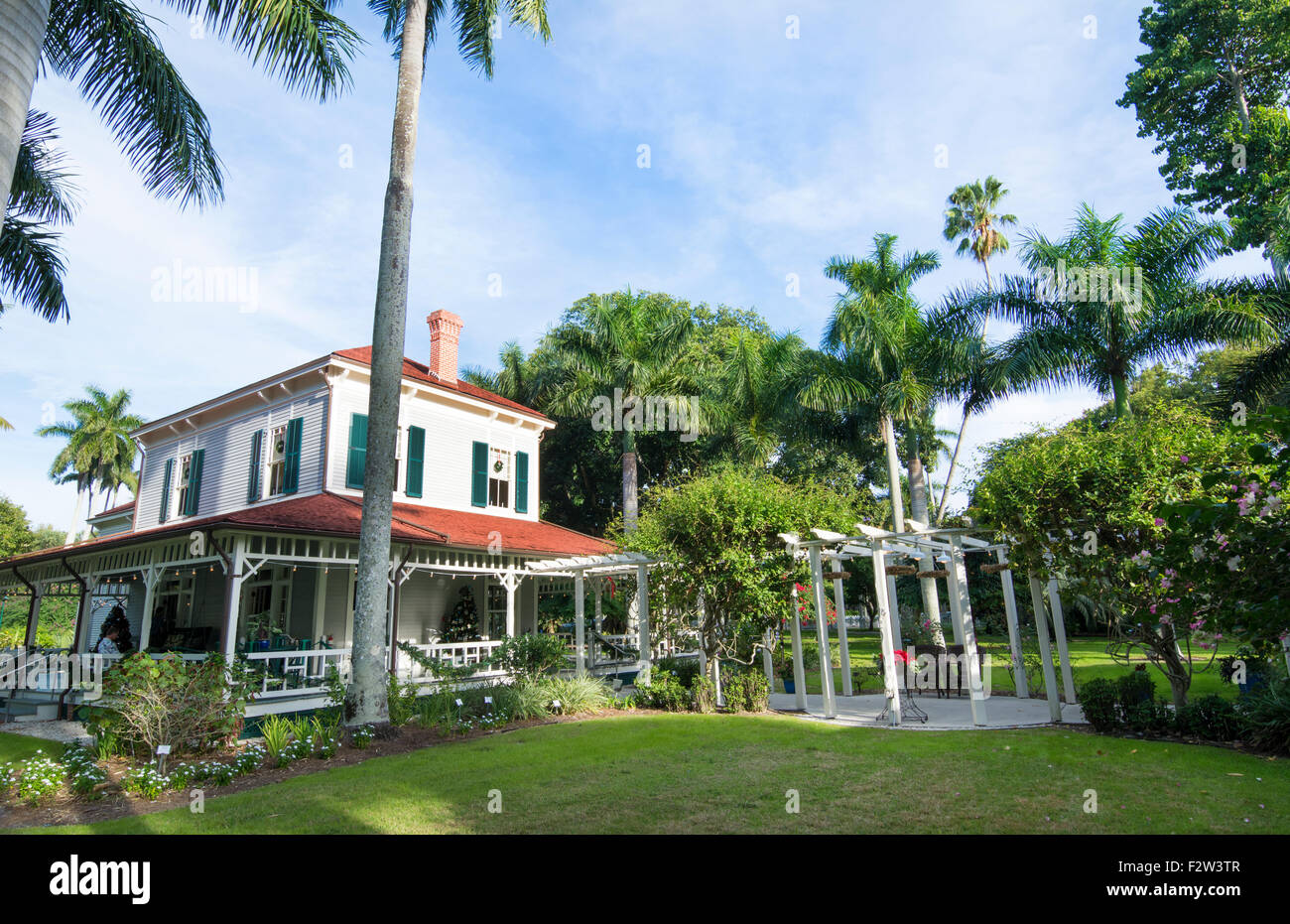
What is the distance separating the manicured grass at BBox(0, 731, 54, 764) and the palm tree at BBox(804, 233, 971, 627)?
1939cm

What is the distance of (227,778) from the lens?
8.24 metres

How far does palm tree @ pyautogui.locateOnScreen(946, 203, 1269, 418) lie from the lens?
1684cm

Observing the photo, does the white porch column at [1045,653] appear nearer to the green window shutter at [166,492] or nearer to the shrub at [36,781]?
the shrub at [36,781]

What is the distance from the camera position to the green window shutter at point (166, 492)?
21141 millimetres

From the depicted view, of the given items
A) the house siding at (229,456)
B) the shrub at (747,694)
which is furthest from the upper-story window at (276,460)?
the shrub at (747,694)

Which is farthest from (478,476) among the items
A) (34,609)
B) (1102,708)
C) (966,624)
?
(1102,708)

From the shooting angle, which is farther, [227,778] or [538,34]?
[538,34]

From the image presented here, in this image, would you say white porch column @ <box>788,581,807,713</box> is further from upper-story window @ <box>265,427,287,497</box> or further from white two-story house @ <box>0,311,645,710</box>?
upper-story window @ <box>265,427,287,497</box>

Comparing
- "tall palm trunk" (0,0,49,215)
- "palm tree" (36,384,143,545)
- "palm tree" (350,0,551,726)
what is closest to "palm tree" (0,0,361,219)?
"palm tree" (350,0,551,726)

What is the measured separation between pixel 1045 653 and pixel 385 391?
446 inches

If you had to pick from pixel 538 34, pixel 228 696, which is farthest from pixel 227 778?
pixel 538 34

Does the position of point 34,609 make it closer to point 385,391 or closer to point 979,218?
point 385,391

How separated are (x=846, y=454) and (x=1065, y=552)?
2281cm
